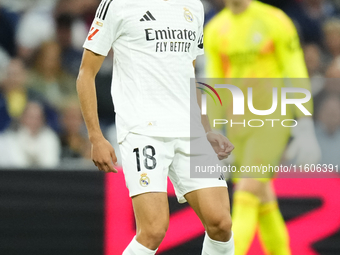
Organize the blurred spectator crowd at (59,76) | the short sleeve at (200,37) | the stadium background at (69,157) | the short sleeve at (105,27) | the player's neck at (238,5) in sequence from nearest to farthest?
the short sleeve at (105,27), the short sleeve at (200,37), the player's neck at (238,5), the stadium background at (69,157), the blurred spectator crowd at (59,76)

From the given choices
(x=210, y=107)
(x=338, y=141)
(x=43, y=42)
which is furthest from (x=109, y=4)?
(x=43, y=42)

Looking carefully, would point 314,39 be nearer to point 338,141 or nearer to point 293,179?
point 338,141

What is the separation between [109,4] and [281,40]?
68.2 inches

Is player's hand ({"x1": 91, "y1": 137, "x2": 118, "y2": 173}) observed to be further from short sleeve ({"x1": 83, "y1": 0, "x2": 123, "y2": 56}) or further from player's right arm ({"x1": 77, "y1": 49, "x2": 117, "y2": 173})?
short sleeve ({"x1": 83, "y1": 0, "x2": 123, "y2": 56})

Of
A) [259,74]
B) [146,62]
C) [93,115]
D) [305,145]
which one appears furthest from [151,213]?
[259,74]

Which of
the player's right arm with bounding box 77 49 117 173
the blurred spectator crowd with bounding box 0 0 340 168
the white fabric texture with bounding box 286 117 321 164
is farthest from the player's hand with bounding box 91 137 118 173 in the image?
the blurred spectator crowd with bounding box 0 0 340 168

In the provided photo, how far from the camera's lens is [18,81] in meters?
5.96

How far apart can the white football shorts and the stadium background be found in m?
1.65

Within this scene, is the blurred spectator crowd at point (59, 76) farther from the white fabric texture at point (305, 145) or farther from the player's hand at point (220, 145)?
the player's hand at point (220, 145)

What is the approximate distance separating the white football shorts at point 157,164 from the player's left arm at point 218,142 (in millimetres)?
127

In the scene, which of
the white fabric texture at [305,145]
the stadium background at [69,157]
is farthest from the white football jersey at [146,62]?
the stadium background at [69,157]

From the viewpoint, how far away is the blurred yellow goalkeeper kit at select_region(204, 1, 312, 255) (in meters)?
4.16

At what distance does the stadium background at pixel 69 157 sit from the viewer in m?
4.59

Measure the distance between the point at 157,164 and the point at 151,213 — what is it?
256 millimetres
